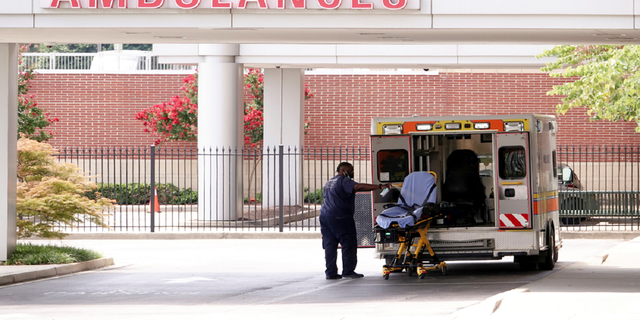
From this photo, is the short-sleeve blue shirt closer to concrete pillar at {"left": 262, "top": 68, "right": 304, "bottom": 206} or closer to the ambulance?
the ambulance

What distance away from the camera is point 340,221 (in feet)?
44.0

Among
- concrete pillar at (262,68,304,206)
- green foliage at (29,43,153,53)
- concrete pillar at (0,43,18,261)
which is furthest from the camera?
green foliage at (29,43,153,53)

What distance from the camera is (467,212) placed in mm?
14438

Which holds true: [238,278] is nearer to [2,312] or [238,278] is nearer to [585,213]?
[2,312]

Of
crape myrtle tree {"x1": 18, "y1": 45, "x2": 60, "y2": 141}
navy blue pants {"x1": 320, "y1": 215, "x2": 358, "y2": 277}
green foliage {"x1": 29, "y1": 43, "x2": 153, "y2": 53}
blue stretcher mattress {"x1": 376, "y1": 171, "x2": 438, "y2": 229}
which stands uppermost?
green foliage {"x1": 29, "y1": 43, "x2": 153, "y2": 53}

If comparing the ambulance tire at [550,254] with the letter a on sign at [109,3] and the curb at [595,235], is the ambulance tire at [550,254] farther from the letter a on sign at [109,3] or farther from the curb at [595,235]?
the letter a on sign at [109,3]

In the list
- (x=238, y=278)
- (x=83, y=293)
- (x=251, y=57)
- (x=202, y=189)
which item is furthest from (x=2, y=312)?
(x=251, y=57)

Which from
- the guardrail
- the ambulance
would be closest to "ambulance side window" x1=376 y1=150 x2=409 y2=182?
the ambulance

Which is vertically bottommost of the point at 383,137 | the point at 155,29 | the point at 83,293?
the point at 83,293

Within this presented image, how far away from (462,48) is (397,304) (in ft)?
52.8

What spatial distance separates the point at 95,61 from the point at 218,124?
1620cm

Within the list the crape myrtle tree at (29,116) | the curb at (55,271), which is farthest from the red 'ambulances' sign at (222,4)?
the crape myrtle tree at (29,116)

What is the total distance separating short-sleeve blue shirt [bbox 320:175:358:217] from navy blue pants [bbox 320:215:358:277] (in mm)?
91

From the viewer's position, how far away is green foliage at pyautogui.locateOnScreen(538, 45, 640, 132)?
731 inches
